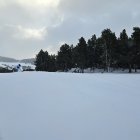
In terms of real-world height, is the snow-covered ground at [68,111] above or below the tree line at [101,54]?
below

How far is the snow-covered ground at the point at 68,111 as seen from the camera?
31.4 feet

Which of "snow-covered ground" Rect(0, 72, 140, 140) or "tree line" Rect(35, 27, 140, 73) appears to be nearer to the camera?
"snow-covered ground" Rect(0, 72, 140, 140)

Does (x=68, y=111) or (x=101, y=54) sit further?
(x=101, y=54)

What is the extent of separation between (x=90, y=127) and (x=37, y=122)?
1669 millimetres

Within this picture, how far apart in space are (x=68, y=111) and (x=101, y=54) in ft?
242

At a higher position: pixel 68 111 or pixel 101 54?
pixel 101 54

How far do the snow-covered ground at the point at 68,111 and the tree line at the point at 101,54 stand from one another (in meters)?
53.3

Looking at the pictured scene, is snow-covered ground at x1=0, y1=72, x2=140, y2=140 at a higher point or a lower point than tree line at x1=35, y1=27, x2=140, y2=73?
lower

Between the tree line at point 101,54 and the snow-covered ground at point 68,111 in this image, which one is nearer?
the snow-covered ground at point 68,111

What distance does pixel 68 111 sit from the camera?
11.1 meters

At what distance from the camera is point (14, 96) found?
13141 mm

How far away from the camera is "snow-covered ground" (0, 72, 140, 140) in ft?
31.4

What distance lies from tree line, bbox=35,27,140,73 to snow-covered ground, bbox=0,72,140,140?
5326 cm

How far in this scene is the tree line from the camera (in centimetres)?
6806
